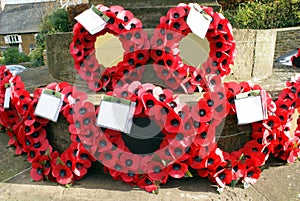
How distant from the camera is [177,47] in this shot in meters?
2.31

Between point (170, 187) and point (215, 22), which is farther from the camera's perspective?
point (215, 22)

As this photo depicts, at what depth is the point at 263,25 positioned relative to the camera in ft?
23.9

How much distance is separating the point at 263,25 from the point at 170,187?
21.7 ft

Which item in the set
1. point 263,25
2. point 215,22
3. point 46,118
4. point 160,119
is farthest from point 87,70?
point 263,25

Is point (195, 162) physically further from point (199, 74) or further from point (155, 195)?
point (199, 74)

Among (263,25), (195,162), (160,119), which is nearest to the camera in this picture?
(160,119)

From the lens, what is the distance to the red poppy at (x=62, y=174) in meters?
2.08

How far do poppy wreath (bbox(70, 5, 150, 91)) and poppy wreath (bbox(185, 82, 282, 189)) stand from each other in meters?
0.81

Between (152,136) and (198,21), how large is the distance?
3.29 ft

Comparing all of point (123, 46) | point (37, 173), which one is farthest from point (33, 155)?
point (123, 46)

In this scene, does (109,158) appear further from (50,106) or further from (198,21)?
(198,21)

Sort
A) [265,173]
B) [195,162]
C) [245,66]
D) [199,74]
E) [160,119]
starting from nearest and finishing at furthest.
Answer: [160,119] < [195,162] < [265,173] < [199,74] < [245,66]

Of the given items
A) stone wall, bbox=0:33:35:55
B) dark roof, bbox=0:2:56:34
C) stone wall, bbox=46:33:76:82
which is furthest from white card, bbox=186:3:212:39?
stone wall, bbox=0:33:35:55

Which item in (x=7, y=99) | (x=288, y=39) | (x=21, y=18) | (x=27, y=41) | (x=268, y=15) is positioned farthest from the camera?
(x=21, y=18)
